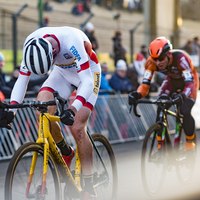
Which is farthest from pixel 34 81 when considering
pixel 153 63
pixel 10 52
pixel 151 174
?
pixel 151 174

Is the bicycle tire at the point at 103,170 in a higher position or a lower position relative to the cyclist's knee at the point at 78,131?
lower

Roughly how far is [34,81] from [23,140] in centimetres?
129

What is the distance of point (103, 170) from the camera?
16.1 feet

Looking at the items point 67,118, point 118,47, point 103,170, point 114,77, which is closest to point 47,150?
point 67,118

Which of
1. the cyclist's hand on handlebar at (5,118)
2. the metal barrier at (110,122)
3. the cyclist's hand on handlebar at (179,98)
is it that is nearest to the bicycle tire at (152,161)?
the cyclist's hand on handlebar at (179,98)

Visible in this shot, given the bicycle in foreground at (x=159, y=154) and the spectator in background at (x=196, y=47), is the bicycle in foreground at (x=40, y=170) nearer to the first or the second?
the bicycle in foreground at (x=159, y=154)

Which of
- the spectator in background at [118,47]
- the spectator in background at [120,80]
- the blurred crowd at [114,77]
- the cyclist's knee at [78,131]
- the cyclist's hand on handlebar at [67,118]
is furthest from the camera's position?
the spectator in background at [118,47]

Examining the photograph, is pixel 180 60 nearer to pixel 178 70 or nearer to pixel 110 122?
pixel 178 70

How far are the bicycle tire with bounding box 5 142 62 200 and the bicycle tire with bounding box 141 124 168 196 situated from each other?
6.22ft

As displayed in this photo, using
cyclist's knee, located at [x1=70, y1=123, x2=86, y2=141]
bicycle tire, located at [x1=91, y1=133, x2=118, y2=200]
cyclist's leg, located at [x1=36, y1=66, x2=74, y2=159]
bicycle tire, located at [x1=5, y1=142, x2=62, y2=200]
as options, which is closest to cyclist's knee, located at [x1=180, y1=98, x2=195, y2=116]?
Answer: bicycle tire, located at [x1=91, y1=133, x2=118, y2=200]

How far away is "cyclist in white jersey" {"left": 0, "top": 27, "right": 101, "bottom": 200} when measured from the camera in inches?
162

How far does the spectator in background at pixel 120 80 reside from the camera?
1084 centimetres

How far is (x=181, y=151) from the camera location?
6531mm

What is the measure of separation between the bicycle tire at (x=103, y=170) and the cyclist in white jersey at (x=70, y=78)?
18 centimetres
